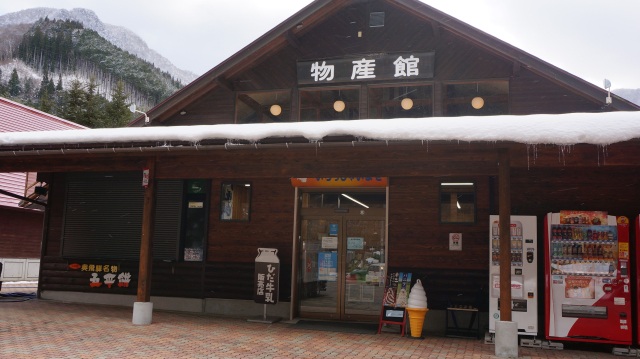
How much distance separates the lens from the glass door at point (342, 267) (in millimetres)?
10234

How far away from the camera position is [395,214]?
33.1 feet

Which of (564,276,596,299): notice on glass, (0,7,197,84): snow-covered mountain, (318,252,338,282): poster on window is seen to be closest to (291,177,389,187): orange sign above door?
(318,252,338,282): poster on window

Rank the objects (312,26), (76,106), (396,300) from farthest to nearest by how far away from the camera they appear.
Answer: (76,106)
(312,26)
(396,300)

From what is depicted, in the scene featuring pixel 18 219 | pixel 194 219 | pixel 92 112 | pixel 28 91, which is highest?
pixel 28 91

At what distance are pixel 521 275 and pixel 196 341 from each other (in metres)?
4.95

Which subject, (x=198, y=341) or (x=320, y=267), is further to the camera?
(x=320, y=267)

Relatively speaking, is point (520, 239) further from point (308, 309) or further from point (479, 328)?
point (308, 309)

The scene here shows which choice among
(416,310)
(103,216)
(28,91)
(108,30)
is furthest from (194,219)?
(108,30)

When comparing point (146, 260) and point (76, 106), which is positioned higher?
point (76, 106)

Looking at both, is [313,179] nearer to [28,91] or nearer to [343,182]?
[343,182]

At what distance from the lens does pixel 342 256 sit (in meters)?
10.4

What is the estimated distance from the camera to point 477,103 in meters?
10.2

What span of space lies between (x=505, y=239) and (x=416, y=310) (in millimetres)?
2184

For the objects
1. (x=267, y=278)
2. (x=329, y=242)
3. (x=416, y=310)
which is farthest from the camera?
(x=329, y=242)
